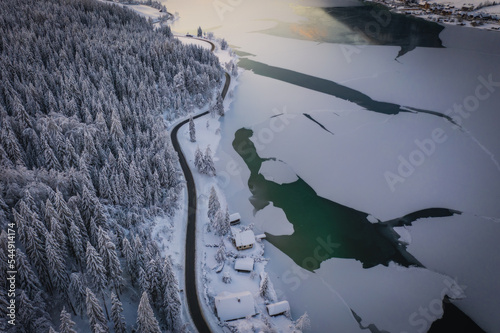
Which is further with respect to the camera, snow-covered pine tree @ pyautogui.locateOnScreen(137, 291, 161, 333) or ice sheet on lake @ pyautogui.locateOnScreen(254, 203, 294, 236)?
ice sheet on lake @ pyautogui.locateOnScreen(254, 203, 294, 236)

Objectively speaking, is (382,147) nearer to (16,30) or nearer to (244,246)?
(244,246)

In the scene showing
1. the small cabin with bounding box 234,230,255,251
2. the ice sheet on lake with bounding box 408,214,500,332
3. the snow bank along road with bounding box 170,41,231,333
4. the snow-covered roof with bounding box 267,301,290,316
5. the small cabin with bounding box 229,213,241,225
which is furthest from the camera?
the small cabin with bounding box 229,213,241,225

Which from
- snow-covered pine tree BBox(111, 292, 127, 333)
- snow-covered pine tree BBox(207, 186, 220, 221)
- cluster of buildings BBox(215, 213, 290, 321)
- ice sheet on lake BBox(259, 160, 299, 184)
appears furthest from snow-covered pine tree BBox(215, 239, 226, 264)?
ice sheet on lake BBox(259, 160, 299, 184)

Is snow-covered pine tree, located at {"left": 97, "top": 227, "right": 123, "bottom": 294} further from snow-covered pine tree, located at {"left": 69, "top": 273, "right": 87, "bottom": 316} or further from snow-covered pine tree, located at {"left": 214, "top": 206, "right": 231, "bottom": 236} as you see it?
snow-covered pine tree, located at {"left": 214, "top": 206, "right": 231, "bottom": 236}

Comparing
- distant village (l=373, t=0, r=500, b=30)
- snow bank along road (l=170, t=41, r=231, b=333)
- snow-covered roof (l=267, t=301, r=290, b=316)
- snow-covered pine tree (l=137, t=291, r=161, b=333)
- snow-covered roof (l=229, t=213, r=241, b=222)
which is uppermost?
distant village (l=373, t=0, r=500, b=30)

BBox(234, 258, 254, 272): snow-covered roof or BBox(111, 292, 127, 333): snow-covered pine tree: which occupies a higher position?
BBox(111, 292, 127, 333): snow-covered pine tree

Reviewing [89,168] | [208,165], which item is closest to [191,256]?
[208,165]

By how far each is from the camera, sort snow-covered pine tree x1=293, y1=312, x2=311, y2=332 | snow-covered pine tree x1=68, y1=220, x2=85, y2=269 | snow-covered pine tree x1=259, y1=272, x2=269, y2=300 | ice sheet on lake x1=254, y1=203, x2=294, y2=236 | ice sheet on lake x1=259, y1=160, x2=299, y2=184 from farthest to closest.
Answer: ice sheet on lake x1=259, y1=160, x2=299, y2=184 < ice sheet on lake x1=254, y1=203, x2=294, y2=236 < snow-covered pine tree x1=259, y1=272, x2=269, y2=300 < snow-covered pine tree x1=68, y1=220, x2=85, y2=269 < snow-covered pine tree x1=293, y1=312, x2=311, y2=332
